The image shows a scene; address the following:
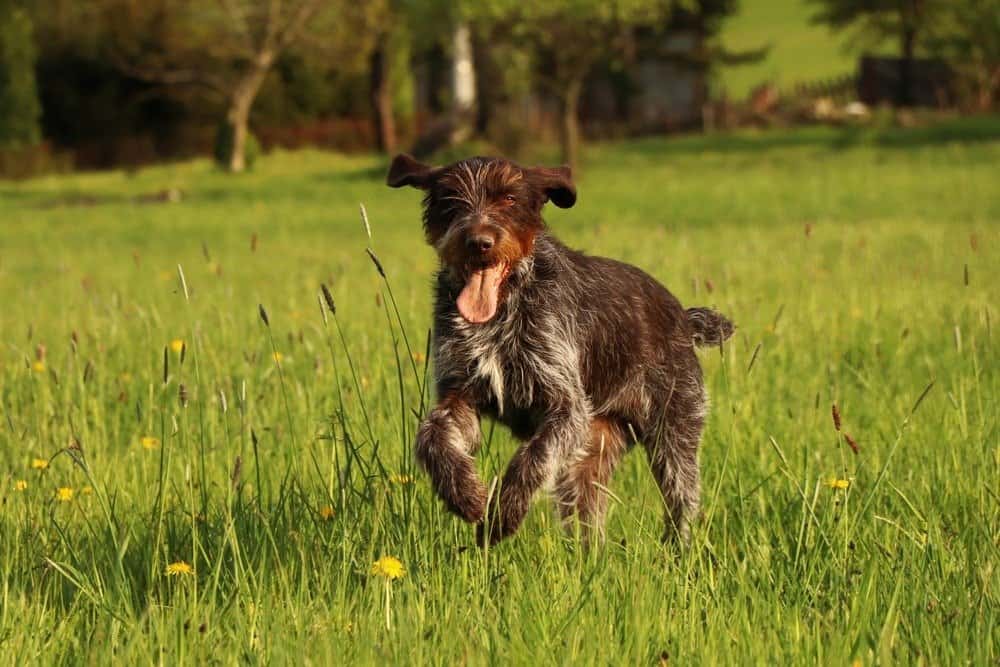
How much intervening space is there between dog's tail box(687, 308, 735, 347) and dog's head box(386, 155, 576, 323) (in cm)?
99

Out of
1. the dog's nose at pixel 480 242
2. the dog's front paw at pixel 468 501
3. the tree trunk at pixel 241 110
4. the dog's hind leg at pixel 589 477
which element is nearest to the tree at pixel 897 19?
the tree trunk at pixel 241 110

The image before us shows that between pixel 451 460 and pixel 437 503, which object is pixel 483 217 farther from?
pixel 437 503

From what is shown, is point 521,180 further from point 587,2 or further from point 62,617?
point 587,2

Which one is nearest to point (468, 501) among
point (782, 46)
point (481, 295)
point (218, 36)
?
point (481, 295)

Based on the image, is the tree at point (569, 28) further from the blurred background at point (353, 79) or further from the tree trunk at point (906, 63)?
the tree trunk at point (906, 63)

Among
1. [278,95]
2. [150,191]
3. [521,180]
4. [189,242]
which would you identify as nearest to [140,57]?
[278,95]

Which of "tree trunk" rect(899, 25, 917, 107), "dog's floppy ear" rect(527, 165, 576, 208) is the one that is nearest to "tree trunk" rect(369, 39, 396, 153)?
"tree trunk" rect(899, 25, 917, 107)

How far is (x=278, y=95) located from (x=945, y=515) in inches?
1929

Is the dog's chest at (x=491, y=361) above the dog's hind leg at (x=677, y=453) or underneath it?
above

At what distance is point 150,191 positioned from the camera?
39.2 metres

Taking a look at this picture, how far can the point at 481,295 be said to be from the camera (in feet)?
14.7

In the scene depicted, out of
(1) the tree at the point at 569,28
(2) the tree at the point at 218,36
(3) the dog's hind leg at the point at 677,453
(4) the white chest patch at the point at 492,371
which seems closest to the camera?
(4) the white chest patch at the point at 492,371

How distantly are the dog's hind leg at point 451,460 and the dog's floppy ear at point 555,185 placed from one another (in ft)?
2.83

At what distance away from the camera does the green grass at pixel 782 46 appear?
238 ft
